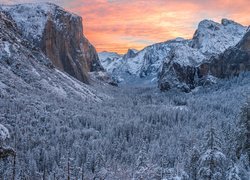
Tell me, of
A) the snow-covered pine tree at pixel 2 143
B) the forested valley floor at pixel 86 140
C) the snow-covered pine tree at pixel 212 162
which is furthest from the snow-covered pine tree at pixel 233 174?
the forested valley floor at pixel 86 140

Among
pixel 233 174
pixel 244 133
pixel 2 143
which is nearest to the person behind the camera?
pixel 2 143

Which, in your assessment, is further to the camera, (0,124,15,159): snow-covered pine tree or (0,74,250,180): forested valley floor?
(0,74,250,180): forested valley floor

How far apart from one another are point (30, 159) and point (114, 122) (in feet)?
241

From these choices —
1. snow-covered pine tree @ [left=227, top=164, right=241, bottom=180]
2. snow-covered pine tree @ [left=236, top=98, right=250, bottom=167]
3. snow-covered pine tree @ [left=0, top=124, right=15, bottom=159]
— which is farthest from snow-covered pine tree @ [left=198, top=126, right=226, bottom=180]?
snow-covered pine tree @ [left=0, top=124, right=15, bottom=159]

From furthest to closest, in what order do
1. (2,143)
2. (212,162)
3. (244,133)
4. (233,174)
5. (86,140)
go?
(86,140), (244,133), (212,162), (233,174), (2,143)

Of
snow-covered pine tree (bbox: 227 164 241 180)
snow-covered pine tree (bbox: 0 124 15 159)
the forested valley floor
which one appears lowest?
the forested valley floor

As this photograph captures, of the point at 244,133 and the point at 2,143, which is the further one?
the point at 244,133

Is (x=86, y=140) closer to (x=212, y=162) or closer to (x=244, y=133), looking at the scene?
(x=244, y=133)

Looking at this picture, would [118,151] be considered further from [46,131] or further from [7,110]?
[7,110]

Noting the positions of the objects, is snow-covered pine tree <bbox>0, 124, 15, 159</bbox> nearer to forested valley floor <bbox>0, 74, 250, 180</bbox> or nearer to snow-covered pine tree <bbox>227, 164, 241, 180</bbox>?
snow-covered pine tree <bbox>227, 164, 241, 180</bbox>

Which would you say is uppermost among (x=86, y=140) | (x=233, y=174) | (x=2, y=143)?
(x=2, y=143)

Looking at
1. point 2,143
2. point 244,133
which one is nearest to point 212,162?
point 244,133

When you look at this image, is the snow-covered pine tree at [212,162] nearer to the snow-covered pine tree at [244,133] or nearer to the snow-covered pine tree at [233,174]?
the snow-covered pine tree at [233,174]

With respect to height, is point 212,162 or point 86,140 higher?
point 212,162
